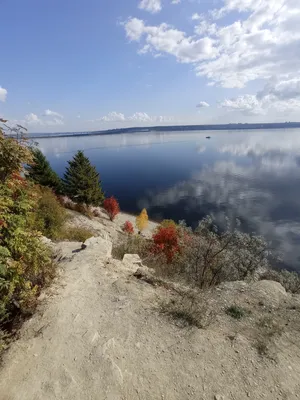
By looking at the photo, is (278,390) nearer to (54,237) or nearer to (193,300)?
(193,300)

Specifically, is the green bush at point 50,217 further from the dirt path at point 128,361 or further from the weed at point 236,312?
the weed at point 236,312

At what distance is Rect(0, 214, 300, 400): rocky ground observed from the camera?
22.7 feet

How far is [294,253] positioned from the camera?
126ft

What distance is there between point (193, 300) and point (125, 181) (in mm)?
81276

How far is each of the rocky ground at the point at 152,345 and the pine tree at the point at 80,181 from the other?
35.6m

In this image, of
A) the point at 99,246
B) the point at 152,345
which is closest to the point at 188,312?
the point at 152,345

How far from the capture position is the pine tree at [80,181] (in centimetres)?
4566

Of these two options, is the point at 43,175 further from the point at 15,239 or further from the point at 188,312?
the point at 188,312

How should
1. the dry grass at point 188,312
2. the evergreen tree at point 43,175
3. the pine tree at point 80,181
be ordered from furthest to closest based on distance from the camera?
the pine tree at point 80,181
the evergreen tree at point 43,175
the dry grass at point 188,312

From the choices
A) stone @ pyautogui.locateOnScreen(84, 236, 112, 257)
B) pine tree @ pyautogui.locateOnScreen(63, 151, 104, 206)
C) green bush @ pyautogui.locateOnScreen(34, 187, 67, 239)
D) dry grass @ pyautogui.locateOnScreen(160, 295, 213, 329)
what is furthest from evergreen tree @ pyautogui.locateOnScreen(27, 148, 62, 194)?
dry grass @ pyautogui.locateOnScreen(160, 295, 213, 329)

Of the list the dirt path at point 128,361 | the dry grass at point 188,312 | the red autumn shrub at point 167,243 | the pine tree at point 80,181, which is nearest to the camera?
the dirt path at point 128,361

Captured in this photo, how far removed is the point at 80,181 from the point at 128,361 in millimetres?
40789

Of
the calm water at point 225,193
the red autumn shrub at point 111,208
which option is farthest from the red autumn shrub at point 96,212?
the calm water at point 225,193

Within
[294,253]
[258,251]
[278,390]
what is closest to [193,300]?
[278,390]
